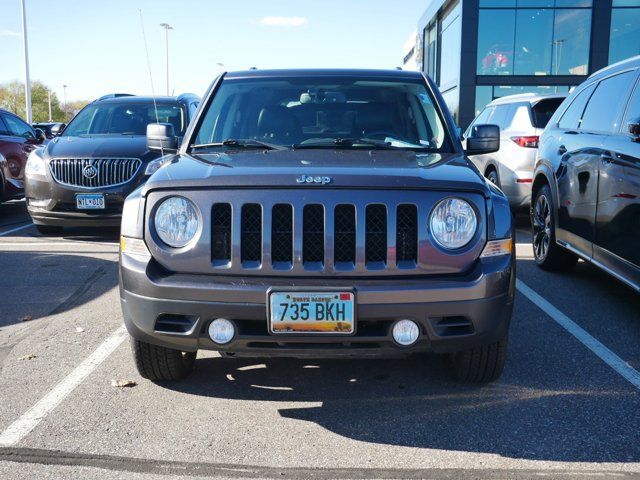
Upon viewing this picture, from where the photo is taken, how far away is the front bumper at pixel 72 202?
7.93 m

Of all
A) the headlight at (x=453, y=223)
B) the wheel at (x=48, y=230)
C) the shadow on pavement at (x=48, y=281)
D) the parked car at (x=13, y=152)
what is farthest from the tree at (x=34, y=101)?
the headlight at (x=453, y=223)

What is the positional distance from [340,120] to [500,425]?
210cm

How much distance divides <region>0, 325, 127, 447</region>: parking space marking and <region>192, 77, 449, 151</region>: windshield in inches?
56.2

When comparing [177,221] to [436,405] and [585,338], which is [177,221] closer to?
[436,405]

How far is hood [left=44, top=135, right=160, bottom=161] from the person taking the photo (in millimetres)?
8070

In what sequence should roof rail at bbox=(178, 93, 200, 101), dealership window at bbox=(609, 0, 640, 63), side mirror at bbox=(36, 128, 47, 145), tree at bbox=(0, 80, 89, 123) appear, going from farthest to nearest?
tree at bbox=(0, 80, 89, 123) → dealership window at bbox=(609, 0, 640, 63) → side mirror at bbox=(36, 128, 47, 145) → roof rail at bbox=(178, 93, 200, 101)

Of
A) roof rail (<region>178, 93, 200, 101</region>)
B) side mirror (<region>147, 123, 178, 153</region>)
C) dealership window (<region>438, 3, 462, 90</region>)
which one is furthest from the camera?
dealership window (<region>438, 3, 462, 90</region>)

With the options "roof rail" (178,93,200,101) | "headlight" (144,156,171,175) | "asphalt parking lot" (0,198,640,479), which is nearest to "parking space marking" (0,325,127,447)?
"asphalt parking lot" (0,198,640,479)

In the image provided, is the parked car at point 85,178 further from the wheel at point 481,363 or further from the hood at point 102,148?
the wheel at point 481,363

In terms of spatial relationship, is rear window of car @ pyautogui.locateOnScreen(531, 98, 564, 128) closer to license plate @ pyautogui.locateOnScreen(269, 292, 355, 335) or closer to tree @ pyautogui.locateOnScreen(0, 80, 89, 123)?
license plate @ pyautogui.locateOnScreen(269, 292, 355, 335)

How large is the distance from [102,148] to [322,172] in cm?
570

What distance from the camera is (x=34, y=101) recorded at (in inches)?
3659

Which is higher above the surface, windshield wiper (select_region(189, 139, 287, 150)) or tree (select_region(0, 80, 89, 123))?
tree (select_region(0, 80, 89, 123))

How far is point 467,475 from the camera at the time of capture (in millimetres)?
2705
